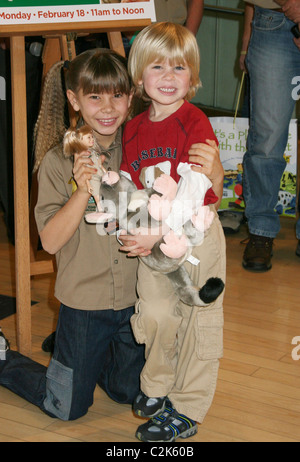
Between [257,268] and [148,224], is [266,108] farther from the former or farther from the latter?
[148,224]

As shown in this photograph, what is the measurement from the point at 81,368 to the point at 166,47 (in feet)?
2.68

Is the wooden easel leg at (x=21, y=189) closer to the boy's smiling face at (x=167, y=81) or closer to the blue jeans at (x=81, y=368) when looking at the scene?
the blue jeans at (x=81, y=368)

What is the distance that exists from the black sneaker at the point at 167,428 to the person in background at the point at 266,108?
1302mm

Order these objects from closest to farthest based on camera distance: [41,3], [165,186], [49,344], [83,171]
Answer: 1. [165,186]
2. [83,171]
3. [41,3]
4. [49,344]

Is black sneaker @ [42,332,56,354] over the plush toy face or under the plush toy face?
under

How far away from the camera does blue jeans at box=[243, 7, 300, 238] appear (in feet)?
8.93

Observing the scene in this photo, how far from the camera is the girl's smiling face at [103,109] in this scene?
165 centimetres

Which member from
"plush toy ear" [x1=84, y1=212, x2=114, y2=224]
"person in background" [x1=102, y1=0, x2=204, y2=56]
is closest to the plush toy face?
"plush toy ear" [x1=84, y1=212, x2=114, y2=224]

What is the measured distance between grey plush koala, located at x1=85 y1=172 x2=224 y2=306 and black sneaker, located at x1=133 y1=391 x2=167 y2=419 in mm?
253

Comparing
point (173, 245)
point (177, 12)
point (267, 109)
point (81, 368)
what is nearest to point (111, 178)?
point (173, 245)

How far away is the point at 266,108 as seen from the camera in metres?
2.82

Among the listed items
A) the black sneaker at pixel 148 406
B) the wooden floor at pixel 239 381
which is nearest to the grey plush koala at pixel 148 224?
the black sneaker at pixel 148 406

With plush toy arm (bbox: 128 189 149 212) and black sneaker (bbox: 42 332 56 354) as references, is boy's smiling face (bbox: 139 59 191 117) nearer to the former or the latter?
plush toy arm (bbox: 128 189 149 212)
